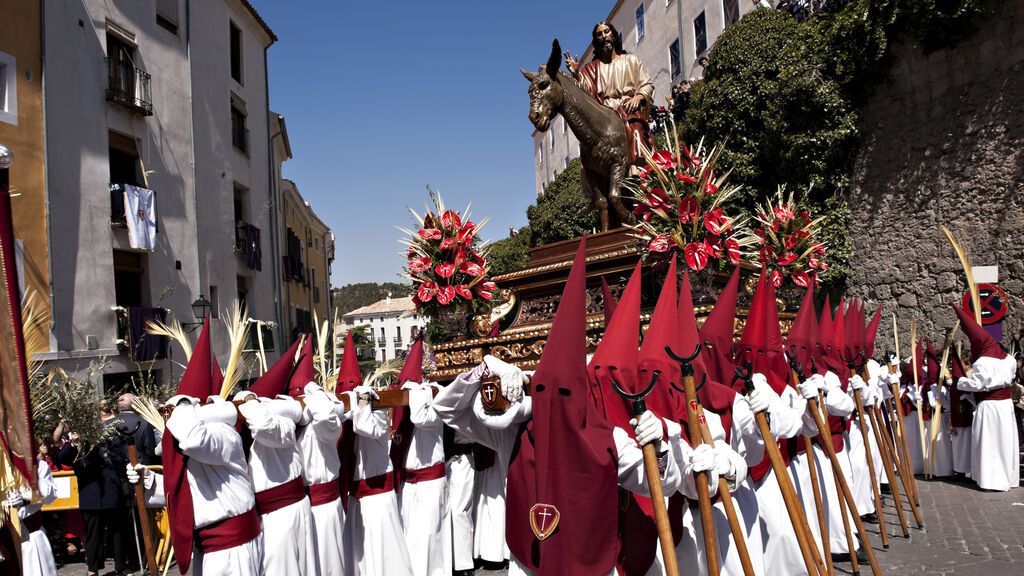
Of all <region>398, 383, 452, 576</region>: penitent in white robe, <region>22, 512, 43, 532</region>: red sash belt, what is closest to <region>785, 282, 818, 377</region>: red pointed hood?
<region>398, 383, 452, 576</region>: penitent in white robe

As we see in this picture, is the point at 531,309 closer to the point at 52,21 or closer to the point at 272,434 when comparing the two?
the point at 272,434

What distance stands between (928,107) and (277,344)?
20.3 m

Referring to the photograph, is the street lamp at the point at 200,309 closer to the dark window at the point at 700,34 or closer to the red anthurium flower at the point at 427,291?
the red anthurium flower at the point at 427,291

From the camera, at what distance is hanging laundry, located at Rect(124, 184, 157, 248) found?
16297 mm

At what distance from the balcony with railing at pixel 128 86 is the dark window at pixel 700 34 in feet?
59.0

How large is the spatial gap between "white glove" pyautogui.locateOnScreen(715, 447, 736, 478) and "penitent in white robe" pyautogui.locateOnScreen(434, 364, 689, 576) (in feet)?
0.56

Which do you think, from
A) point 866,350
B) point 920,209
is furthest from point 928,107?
point 866,350

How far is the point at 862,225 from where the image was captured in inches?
664

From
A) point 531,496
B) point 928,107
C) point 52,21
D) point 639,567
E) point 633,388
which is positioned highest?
point 52,21

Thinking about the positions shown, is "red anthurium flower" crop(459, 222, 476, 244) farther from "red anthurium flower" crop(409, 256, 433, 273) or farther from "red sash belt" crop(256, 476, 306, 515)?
"red sash belt" crop(256, 476, 306, 515)

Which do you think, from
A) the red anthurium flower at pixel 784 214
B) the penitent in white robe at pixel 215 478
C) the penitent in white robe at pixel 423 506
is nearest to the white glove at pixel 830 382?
the red anthurium flower at pixel 784 214

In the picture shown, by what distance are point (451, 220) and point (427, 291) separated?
875 mm

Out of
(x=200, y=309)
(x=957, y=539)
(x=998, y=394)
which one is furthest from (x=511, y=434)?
(x=200, y=309)

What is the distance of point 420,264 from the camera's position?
849 centimetres
